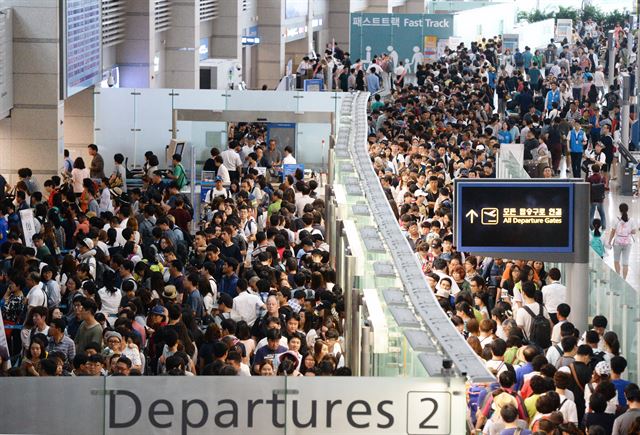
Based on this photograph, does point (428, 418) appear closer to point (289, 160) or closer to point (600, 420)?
point (600, 420)

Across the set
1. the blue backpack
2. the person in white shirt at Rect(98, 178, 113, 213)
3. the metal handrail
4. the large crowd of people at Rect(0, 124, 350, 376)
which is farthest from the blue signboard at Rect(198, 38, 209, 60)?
the metal handrail

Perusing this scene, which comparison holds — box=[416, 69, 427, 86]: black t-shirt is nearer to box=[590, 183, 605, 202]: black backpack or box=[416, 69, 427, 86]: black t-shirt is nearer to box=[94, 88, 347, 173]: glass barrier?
box=[94, 88, 347, 173]: glass barrier

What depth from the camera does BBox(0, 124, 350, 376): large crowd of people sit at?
35.0 ft

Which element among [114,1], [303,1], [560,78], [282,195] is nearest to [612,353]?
[282,195]

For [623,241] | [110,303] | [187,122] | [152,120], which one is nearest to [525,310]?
[110,303]

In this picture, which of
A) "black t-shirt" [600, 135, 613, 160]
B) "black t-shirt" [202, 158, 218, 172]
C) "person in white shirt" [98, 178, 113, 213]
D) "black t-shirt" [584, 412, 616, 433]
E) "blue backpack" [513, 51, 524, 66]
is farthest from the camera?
"blue backpack" [513, 51, 524, 66]

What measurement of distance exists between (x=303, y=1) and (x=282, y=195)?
97.5 feet

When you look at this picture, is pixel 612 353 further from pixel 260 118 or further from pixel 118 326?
pixel 260 118

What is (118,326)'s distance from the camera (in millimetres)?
11039

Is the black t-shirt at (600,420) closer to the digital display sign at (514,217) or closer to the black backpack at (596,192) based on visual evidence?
the digital display sign at (514,217)

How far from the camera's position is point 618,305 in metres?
13.3

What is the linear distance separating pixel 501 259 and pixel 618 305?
2627 millimetres

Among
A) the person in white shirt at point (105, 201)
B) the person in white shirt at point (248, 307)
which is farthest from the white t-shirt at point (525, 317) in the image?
the person in white shirt at point (105, 201)

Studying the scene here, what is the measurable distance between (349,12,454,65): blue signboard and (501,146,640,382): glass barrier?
2826 centimetres
